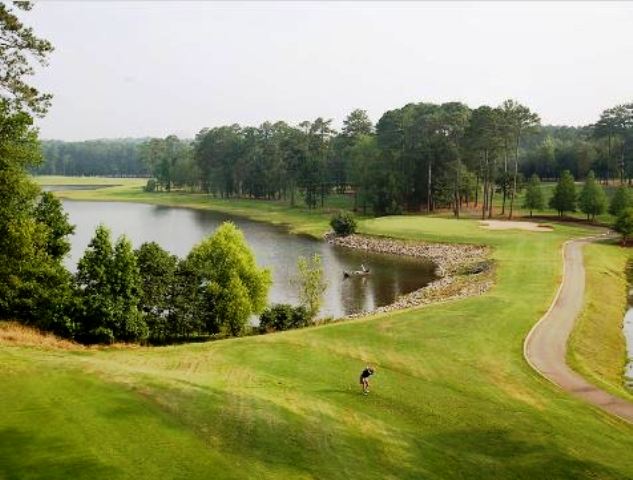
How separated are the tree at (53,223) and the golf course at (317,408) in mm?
7540

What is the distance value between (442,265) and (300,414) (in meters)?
57.4

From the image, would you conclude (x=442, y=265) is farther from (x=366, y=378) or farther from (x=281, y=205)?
(x=281, y=205)

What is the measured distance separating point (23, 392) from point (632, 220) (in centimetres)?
7846

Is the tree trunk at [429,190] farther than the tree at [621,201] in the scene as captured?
Yes

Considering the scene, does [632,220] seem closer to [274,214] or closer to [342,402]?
[342,402]

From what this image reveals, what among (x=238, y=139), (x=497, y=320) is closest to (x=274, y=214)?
(x=238, y=139)

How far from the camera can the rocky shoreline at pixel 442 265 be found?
57656 mm

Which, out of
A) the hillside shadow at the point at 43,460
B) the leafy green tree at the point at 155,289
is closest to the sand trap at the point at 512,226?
the leafy green tree at the point at 155,289

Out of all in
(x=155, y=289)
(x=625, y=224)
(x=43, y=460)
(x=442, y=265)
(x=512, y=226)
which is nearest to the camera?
(x=43, y=460)

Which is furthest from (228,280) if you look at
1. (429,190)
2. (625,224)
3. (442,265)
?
(429,190)

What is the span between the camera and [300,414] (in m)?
23.6

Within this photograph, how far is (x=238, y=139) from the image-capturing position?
18075 cm

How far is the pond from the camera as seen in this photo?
203 ft

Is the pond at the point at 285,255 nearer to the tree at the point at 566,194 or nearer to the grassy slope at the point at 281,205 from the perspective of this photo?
the grassy slope at the point at 281,205
